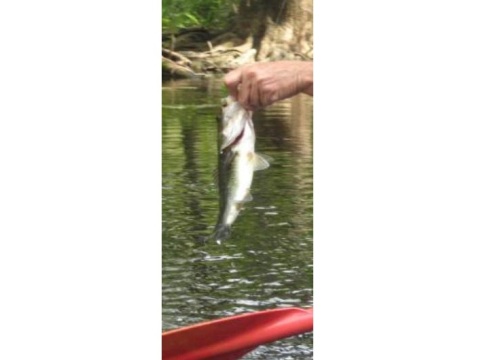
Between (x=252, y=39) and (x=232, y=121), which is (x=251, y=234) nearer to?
(x=232, y=121)

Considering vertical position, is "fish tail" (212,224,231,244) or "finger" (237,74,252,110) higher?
"finger" (237,74,252,110)

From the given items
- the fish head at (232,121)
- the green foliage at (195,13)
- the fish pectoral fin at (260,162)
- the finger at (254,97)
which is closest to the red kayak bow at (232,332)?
the fish pectoral fin at (260,162)

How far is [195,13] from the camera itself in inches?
124

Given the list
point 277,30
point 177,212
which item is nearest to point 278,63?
point 277,30

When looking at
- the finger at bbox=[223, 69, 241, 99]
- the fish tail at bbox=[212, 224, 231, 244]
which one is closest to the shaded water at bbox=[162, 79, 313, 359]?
the fish tail at bbox=[212, 224, 231, 244]

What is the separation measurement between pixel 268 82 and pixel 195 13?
366mm

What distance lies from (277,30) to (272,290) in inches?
35.5

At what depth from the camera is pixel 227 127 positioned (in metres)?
3.12

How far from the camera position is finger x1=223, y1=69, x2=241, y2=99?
10.3 ft

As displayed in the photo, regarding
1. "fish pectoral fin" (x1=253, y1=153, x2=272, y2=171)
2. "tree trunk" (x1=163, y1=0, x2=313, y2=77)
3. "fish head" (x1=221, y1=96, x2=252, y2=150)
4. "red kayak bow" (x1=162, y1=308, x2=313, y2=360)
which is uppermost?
"tree trunk" (x1=163, y1=0, x2=313, y2=77)

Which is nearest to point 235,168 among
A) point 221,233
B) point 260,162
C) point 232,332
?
point 260,162

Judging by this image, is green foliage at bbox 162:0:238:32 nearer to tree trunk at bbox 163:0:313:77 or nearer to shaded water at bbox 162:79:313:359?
tree trunk at bbox 163:0:313:77
